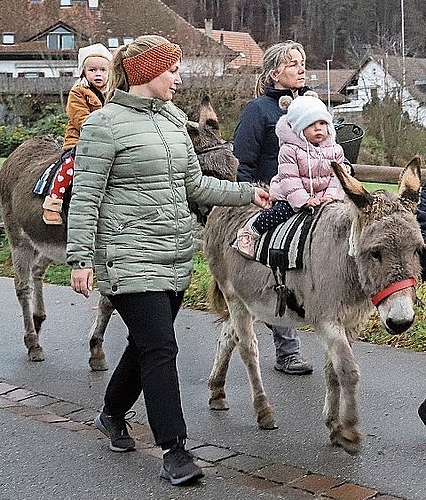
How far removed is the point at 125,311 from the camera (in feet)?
15.8

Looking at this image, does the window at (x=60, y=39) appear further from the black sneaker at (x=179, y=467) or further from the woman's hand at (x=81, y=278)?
the black sneaker at (x=179, y=467)

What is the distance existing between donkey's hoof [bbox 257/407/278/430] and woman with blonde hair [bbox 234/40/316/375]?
1575 mm

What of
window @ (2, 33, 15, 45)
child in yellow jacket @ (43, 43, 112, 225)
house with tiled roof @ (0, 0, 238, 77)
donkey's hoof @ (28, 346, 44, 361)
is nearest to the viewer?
child in yellow jacket @ (43, 43, 112, 225)

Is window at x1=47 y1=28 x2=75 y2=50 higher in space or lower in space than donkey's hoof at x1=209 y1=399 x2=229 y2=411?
higher

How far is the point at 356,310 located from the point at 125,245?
1268mm

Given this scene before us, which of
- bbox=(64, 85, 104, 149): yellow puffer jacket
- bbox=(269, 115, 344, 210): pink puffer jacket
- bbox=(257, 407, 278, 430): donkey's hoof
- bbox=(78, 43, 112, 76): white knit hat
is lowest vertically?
bbox=(257, 407, 278, 430): donkey's hoof

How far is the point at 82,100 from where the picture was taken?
7102 mm

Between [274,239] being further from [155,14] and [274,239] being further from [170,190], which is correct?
[155,14]

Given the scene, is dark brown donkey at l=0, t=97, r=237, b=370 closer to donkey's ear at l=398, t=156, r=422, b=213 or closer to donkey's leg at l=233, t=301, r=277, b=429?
donkey's leg at l=233, t=301, r=277, b=429

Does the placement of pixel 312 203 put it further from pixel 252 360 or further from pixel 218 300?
pixel 218 300

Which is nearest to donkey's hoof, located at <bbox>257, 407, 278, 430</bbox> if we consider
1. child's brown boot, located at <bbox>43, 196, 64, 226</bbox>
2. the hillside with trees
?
child's brown boot, located at <bbox>43, 196, 64, 226</bbox>

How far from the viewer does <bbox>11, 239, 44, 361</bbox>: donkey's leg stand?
7613 millimetres

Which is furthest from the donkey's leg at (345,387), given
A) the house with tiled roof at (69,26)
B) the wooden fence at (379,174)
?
the house with tiled roof at (69,26)

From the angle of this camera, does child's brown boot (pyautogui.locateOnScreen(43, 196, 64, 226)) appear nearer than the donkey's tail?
No
